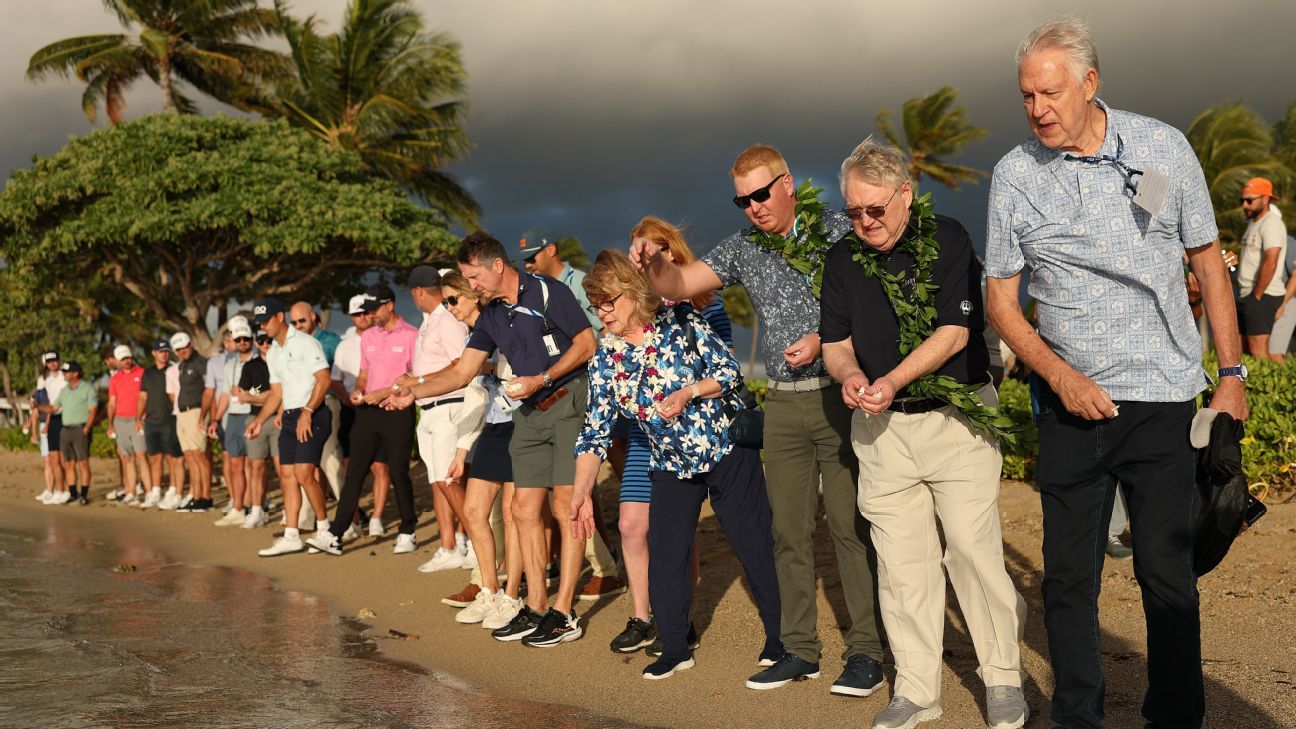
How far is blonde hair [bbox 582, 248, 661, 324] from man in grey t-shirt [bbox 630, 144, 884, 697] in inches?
5.9

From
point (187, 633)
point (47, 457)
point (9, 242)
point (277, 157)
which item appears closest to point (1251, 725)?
point (187, 633)

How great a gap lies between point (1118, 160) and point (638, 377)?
2550 millimetres

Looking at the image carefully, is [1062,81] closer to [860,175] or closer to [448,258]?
[860,175]

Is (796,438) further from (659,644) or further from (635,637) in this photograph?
(635,637)

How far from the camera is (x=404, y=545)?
10.6 meters

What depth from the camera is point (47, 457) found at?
1800cm

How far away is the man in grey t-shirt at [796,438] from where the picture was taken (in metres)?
5.33

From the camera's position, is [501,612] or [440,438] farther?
[440,438]

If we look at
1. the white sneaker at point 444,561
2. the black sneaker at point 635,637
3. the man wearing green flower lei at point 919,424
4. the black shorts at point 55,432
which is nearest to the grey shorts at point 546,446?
the black sneaker at point 635,637

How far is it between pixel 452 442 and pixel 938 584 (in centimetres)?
519

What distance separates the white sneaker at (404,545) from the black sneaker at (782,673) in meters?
5.74

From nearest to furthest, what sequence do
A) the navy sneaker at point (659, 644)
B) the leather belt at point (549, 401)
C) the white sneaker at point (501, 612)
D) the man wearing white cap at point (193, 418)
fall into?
the navy sneaker at point (659, 644), the leather belt at point (549, 401), the white sneaker at point (501, 612), the man wearing white cap at point (193, 418)

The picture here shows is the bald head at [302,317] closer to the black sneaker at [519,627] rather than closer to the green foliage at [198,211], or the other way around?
the black sneaker at [519,627]

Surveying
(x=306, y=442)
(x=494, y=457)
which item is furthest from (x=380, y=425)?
(x=494, y=457)
